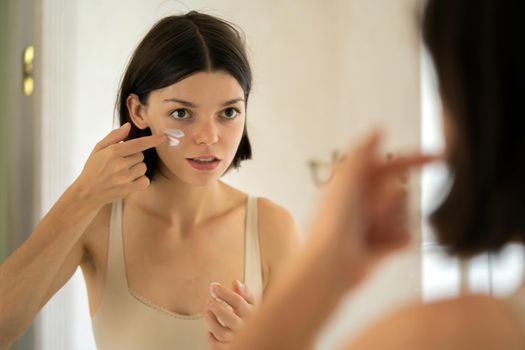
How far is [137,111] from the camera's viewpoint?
0.79 m

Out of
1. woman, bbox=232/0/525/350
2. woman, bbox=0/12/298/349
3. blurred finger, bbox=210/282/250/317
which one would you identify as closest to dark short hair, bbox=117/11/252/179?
woman, bbox=0/12/298/349

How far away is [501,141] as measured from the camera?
24 cm

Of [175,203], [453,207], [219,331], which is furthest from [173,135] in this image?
[453,207]

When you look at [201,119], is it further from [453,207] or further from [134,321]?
[453,207]

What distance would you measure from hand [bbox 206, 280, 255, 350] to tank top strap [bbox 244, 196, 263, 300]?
0.15 m

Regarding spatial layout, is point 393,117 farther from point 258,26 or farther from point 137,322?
point 137,322

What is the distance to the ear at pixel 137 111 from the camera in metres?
0.78

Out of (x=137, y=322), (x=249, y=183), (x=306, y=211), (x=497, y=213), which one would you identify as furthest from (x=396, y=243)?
(x=306, y=211)

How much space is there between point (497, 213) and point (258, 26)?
901 mm

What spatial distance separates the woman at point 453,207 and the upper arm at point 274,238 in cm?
57

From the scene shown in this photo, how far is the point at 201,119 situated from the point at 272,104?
425 millimetres

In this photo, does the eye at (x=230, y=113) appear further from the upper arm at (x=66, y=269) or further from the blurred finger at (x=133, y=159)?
the upper arm at (x=66, y=269)

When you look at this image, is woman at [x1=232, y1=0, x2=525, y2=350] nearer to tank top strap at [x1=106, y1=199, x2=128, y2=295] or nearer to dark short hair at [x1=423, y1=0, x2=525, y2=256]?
dark short hair at [x1=423, y1=0, x2=525, y2=256]

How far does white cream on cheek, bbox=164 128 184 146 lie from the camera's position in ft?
2.44
